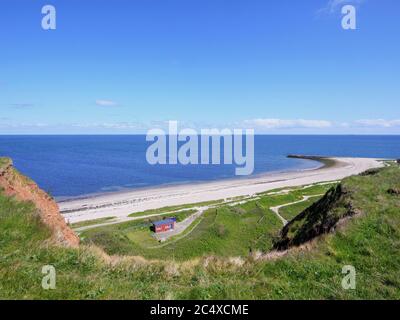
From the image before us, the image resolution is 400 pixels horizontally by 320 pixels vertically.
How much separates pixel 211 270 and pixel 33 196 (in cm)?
1241

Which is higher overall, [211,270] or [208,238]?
[211,270]

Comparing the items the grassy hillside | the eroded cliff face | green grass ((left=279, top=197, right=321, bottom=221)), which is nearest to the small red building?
green grass ((left=279, top=197, right=321, bottom=221))

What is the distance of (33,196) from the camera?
19344mm

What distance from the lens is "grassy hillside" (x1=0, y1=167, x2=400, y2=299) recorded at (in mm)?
10070

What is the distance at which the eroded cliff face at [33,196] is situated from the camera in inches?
640

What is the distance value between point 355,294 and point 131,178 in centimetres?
13063

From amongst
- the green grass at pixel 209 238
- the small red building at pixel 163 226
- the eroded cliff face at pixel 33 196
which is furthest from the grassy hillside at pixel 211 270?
the small red building at pixel 163 226

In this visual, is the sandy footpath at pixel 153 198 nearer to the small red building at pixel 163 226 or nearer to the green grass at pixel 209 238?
the green grass at pixel 209 238

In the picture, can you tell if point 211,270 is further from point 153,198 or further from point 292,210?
point 153,198

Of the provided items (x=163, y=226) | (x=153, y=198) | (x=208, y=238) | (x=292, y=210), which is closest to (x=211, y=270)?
(x=208, y=238)

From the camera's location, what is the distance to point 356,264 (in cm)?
1250
